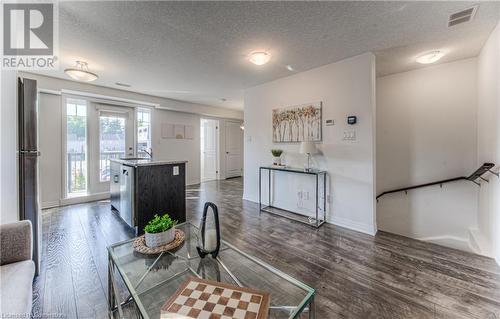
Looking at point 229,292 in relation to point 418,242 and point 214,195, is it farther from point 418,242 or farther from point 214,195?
point 214,195

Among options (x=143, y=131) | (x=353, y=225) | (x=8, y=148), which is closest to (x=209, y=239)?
(x=8, y=148)

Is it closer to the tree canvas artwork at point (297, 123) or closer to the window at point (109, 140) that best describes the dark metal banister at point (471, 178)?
the tree canvas artwork at point (297, 123)

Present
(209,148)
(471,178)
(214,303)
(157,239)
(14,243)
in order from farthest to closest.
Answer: (209,148)
(471,178)
(157,239)
(14,243)
(214,303)

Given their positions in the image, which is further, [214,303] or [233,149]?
[233,149]

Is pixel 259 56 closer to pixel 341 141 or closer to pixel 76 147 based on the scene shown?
pixel 341 141

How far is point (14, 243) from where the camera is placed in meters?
1.25

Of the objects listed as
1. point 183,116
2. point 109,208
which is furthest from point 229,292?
point 183,116

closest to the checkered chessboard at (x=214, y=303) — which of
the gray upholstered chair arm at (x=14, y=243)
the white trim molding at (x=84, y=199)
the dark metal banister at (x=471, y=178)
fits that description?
the gray upholstered chair arm at (x=14, y=243)

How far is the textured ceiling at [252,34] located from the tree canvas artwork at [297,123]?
644 mm

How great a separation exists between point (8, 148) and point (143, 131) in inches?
141

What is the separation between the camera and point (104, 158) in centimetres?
445

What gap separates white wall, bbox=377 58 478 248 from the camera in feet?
9.46

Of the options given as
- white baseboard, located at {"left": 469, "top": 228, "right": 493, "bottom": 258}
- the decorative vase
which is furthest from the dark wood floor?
the decorative vase

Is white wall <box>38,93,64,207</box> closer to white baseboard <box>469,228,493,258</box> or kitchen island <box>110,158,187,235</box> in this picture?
kitchen island <box>110,158,187,235</box>
